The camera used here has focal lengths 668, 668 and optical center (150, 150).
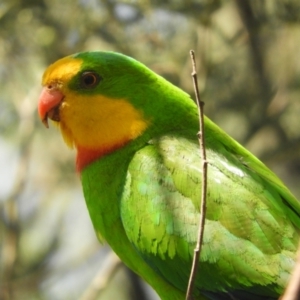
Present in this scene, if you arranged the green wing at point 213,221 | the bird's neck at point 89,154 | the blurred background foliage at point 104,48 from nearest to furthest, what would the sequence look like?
1. the green wing at point 213,221
2. the bird's neck at point 89,154
3. the blurred background foliage at point 104,48

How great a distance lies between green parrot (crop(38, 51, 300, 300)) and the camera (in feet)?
9.07

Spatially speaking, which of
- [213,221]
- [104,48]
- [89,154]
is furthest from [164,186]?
[104,48]

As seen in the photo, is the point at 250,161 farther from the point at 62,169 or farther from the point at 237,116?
the point at 62,169

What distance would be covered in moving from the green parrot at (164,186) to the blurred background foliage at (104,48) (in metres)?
1.79

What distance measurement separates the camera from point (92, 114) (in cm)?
340

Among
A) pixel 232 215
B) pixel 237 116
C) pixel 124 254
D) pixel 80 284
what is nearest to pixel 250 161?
pixel 232 215

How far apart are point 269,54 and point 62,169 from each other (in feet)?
7.33

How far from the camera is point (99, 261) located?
6328 mm

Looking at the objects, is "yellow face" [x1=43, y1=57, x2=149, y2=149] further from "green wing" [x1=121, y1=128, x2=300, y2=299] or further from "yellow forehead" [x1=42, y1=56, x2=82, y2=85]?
"green wing" [x1=121, y1=128, x2=300, y2=299]

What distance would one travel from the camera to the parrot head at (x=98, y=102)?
3381 mm

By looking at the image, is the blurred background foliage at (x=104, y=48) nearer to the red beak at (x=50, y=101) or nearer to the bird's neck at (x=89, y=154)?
the bird's neck at (x=89, y=154)

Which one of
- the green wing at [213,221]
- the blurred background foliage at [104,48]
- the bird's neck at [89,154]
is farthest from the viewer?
the blurred background foliage at [104,48]

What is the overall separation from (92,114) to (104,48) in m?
2.49

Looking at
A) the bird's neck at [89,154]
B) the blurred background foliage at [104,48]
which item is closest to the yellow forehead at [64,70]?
the bird's neck at [89,154]
